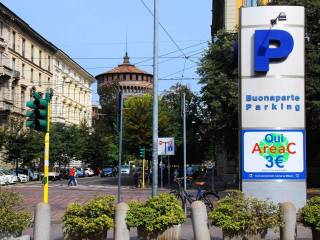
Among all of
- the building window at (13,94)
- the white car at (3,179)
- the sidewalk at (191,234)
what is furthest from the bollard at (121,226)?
the building window at (13,94)

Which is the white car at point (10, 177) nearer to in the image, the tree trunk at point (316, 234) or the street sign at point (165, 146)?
the street sign at point (165, 146)

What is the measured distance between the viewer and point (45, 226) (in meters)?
11.8

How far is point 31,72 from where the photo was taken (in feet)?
272

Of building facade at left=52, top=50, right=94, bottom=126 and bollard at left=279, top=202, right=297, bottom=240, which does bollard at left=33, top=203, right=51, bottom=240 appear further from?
building facade at left=52, top=50, right=94, bottom=126

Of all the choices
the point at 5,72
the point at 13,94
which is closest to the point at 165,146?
the point at 5,72

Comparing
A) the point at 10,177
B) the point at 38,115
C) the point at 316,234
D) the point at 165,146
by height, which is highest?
the point at 38,115

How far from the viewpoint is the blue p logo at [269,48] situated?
47.9 feet

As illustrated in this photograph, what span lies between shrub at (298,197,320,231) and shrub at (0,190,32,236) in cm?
543

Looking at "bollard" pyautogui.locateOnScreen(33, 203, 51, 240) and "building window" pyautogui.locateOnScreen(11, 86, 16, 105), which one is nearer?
"bollard" pyautogui.locateOnScreen(33, 203, 51, 240)

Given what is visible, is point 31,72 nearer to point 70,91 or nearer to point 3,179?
point 70,91

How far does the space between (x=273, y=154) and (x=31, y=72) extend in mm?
71816

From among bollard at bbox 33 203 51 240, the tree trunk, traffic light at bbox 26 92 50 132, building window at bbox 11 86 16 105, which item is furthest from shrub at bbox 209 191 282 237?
building window at bbox 11 86 16 105

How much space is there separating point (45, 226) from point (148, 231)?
2012mm

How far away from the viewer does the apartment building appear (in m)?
71.1
